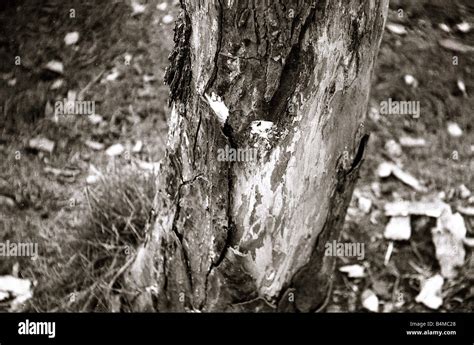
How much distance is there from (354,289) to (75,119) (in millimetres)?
982

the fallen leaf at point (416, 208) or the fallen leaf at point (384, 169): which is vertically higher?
the fallen leaf at point (384, 169)

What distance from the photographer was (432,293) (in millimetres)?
1874

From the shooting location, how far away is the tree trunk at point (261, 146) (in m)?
1.27

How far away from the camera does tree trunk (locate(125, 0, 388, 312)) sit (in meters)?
1.27

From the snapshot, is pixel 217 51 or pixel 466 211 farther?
pixel 466 211

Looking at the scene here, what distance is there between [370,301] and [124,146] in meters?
0.85

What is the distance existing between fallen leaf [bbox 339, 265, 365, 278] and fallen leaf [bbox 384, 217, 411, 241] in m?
0.12

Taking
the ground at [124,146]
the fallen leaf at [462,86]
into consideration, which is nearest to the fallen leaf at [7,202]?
the ground at [124,146]

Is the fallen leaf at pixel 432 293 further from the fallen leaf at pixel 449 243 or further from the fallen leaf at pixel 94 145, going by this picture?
the fallen leaf at pixel 94 145

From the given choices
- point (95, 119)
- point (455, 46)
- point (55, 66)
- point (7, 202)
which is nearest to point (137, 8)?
point (55, 66)

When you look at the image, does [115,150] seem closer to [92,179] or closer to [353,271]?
[92,179]

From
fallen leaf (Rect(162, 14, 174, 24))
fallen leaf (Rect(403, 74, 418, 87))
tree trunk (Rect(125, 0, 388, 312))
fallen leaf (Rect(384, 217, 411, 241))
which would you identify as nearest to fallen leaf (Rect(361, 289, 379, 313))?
fallen leaf (Rect(384, 217, 411, 241))

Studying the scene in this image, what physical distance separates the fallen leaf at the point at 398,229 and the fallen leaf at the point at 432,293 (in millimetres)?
135
